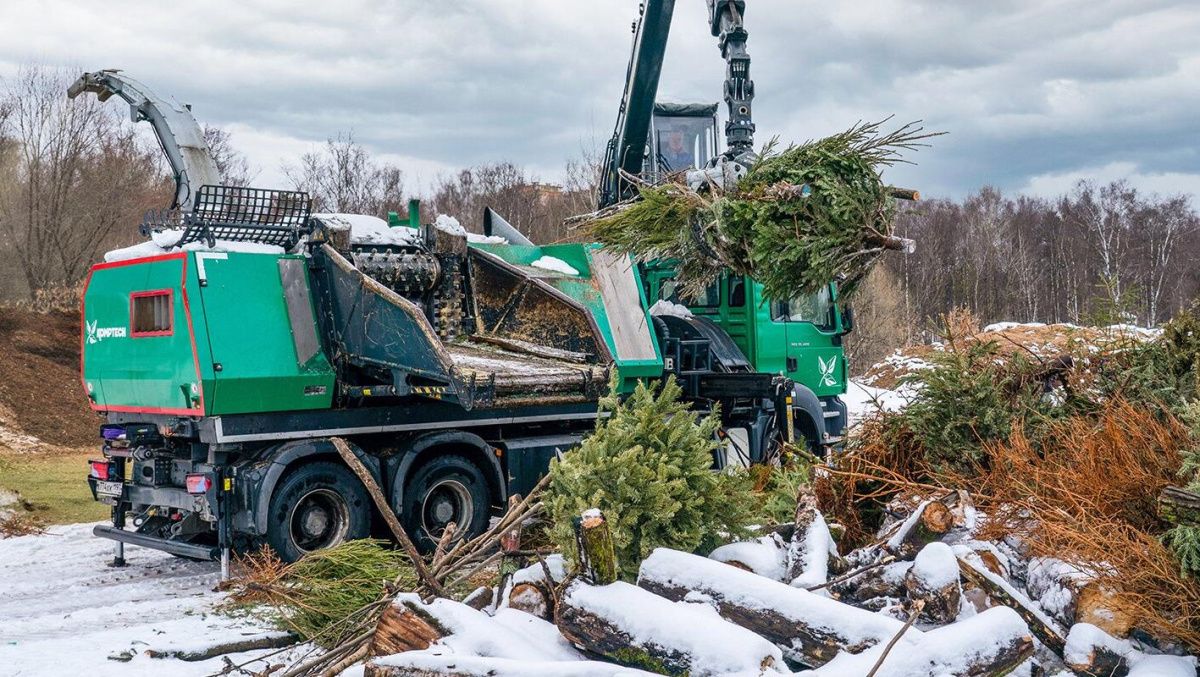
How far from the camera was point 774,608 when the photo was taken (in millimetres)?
4723

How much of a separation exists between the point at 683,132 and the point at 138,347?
35.5 ft

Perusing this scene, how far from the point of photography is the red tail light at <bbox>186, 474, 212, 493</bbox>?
791 cm

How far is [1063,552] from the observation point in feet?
18.2

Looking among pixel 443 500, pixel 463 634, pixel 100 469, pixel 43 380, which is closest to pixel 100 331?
pixel 100 469

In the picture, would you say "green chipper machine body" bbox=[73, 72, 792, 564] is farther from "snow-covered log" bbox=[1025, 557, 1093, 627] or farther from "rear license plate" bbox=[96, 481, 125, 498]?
"snow-covered log" bbox=[1025, 557, 1093, 627]

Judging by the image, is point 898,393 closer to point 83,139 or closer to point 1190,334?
point 1190,334

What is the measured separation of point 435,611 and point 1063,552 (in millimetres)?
3076

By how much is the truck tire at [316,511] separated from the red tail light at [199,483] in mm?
463

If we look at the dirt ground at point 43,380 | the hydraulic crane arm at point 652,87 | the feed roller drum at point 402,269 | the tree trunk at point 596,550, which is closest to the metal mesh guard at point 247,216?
the feed roller drum at point 402,269

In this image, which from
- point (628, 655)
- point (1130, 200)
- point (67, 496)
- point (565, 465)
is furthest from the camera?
point (1130, 200)

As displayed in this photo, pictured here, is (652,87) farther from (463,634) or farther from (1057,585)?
(463,634)

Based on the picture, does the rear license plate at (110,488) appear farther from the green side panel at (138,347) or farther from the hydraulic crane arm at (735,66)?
the hydraulic crane arm at (735,66)

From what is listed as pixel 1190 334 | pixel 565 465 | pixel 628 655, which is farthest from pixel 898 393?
pixel 628 655

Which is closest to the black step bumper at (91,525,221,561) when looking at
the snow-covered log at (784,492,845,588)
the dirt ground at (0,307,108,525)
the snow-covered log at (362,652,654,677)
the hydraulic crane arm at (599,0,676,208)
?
the dirt ground at (0,307,108,525)
